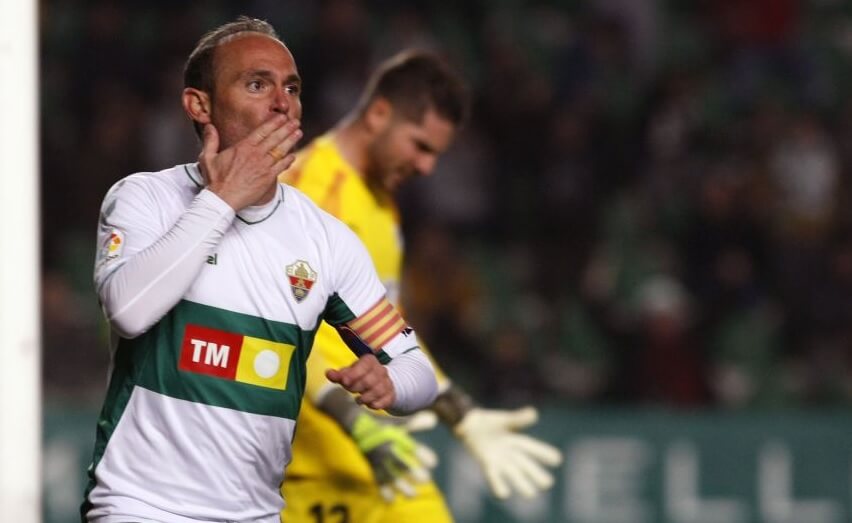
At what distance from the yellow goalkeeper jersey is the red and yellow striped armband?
1.33 m

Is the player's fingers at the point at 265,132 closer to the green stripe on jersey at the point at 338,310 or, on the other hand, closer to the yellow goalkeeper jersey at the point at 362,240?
Result: the green stripe on jersey at the point at 338,310

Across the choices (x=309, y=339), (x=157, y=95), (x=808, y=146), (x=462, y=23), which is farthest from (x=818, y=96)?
(x=309, y=339)

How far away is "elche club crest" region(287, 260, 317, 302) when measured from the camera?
3801 mm

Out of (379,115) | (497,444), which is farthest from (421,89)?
(497,444)

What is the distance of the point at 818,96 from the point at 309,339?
9.18 meters

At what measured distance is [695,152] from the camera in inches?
460

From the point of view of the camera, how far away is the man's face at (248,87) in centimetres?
374

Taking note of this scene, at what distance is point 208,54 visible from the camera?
382 cm

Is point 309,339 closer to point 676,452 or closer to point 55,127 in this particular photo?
point 676,452

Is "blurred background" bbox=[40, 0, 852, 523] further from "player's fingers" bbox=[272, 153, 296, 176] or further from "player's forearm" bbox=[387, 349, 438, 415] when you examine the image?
"player's fingers" bbox=[272, 153, 296, 176]

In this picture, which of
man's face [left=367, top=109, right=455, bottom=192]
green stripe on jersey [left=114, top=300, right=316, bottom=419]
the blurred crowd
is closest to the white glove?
man's face [left=367, top=109, right=455, bottom=192]

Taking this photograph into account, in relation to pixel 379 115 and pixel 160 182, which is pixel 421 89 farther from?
pixel 160 182

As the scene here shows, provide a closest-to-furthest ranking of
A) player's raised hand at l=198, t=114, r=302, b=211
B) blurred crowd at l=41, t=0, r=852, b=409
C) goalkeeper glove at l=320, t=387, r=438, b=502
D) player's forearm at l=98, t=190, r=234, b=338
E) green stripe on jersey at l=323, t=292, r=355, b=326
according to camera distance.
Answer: player's forearm at l=98, t=190, r=234, b=338
player's raised hand at l=198, t=114, r=302, b=211
green stripe on jersey at l=323, t=292, r=355, b=326
goalkeeper glove at l=320, t=387, r=438, b=502
blurred crowd at l=41, t=0, r=852, b=409

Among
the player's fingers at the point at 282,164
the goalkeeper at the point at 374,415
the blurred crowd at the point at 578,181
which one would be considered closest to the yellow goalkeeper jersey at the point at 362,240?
the goalkeeper at the point at 374,415
